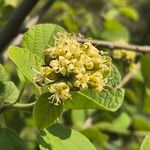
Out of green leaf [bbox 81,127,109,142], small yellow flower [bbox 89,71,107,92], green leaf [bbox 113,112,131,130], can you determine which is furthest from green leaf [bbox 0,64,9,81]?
green leaf [bbox 113,112,131,130]

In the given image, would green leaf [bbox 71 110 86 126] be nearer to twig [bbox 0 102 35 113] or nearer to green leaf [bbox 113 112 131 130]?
green leaf [bbox 113 112 131 130]

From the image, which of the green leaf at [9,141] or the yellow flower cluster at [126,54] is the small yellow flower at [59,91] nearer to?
the green leaf at [9,141]

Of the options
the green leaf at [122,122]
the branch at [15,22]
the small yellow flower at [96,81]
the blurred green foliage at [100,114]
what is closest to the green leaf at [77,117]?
the blurred green foliage at [100,114]

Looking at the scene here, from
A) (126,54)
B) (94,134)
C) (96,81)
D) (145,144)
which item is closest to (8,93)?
(96,81)

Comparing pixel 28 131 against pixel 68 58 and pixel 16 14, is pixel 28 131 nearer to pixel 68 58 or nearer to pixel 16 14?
pixel 16 14

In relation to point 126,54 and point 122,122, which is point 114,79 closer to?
point 126,54
